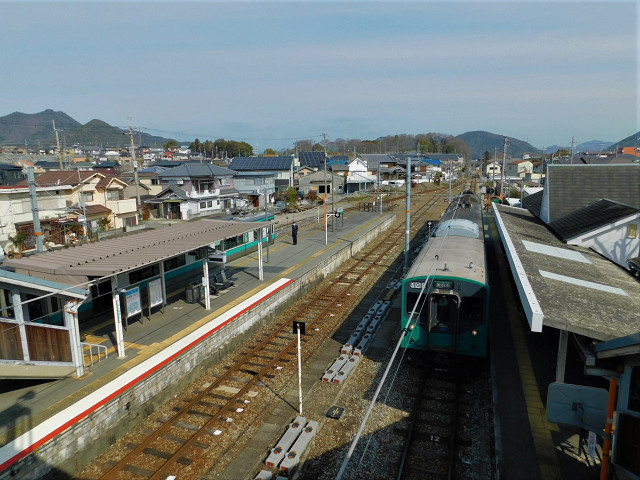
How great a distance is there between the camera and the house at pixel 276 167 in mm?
52188

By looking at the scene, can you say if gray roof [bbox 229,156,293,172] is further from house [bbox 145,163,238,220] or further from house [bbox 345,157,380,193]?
house [bbox 145,163,238,220]

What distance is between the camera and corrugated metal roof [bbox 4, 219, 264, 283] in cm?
904

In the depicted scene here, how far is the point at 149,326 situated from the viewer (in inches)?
472

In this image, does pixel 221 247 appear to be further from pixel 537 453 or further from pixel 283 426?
pixel 537 453

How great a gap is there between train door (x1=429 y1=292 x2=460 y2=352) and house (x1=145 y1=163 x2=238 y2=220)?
28.1 metres

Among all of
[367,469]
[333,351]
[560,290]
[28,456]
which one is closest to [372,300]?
[333,351]

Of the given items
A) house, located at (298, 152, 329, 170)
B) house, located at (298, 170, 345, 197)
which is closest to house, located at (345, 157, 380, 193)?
house, located at (298, 170, 345, 197)

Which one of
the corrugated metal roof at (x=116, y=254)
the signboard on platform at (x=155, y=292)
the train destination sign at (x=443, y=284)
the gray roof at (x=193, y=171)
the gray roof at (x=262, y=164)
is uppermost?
the gray roof at (x=262, y=164)

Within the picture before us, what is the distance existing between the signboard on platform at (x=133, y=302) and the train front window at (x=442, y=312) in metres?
7.80

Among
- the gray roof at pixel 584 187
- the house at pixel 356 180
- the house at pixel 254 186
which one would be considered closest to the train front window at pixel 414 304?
the gray roof at pixel 584 187

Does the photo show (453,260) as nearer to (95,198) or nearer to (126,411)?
(126,411)

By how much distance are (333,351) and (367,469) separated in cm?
476

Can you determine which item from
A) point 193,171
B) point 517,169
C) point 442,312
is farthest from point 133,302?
point 517,169

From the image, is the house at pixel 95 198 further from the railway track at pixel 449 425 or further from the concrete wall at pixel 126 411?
the railway track at pixel 449 425
